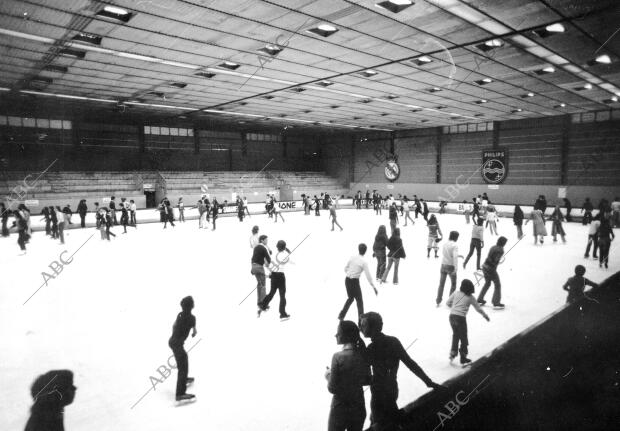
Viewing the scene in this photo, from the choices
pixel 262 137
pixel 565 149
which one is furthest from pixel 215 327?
pixel 262 137

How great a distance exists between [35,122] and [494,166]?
31.8m

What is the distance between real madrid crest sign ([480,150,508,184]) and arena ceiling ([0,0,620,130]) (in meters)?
7.45

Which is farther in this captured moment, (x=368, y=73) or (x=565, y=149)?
(x=565, y=149)

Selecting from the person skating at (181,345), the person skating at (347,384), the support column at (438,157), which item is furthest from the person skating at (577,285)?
the support column at (438,157)

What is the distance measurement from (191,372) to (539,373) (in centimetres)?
455

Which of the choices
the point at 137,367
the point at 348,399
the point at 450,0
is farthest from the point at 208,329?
the point at 450,0

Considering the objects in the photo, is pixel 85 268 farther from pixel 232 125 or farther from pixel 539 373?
pixel 232 125

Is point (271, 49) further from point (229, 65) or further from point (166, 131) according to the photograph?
point (166, 131)

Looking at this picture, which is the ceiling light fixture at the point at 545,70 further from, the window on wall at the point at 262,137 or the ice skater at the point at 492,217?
the window on wall at the point at 262,137

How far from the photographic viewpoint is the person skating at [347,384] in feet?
9.54

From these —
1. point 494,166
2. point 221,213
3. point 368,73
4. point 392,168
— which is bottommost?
point 221,213

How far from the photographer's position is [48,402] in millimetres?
2539

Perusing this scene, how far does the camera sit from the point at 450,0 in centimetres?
783

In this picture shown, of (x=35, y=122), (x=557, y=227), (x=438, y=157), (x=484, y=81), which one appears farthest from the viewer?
(x=438, y=157)
